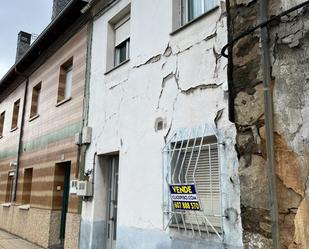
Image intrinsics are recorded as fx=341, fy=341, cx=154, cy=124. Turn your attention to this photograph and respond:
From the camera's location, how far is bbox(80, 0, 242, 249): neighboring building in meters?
4.32

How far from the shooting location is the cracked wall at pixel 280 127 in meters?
2.14

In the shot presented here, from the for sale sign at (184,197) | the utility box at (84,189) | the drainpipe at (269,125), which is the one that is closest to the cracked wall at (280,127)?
the drainpipe at (269,125)

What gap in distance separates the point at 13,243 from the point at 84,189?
168 inches

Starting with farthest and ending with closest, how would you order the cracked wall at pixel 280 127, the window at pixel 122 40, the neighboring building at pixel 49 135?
the neighboring building at pixel 49 135 < the window at pixel 122 40 < the cracked wall at pixel 280 127

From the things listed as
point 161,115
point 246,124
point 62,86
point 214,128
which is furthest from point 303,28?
point 62,86

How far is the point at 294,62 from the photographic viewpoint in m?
2.26

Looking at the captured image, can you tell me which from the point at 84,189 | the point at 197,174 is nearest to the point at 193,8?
the point at 197,174

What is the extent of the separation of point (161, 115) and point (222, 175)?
5.21ft

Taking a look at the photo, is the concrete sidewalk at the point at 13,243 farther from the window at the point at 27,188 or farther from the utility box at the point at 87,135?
the utility box at the point at 87,135

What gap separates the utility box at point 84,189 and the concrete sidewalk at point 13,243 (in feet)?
10.1

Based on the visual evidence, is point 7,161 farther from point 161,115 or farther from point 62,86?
point 161,115

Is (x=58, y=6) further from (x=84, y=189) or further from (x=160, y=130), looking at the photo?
(x=160, y=130)

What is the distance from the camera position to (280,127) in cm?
228

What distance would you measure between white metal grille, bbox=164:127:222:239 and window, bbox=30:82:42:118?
7705 mm
